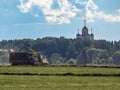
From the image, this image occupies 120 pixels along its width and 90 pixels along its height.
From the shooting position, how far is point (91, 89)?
1884 inches

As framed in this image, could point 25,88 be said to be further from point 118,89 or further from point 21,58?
point 21,58

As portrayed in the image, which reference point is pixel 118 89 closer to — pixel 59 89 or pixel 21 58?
pixel 59 89

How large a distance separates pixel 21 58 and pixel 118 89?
150717 millimetres

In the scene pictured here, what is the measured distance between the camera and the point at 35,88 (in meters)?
48.1

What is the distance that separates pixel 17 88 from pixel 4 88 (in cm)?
137

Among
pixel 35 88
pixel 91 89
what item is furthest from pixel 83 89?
pixel 35 88

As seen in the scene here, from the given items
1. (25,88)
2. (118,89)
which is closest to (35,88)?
(25,88)

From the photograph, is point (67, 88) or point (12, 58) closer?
point (67, 88)

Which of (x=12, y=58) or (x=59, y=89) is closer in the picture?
(x=59, y=89)

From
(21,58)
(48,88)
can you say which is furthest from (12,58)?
(48,88)

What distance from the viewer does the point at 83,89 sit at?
47906mm

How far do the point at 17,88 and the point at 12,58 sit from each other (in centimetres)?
14906

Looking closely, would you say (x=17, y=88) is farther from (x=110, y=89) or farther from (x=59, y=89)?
(x=110, y=89)

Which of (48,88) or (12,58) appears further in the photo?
(12,58)
